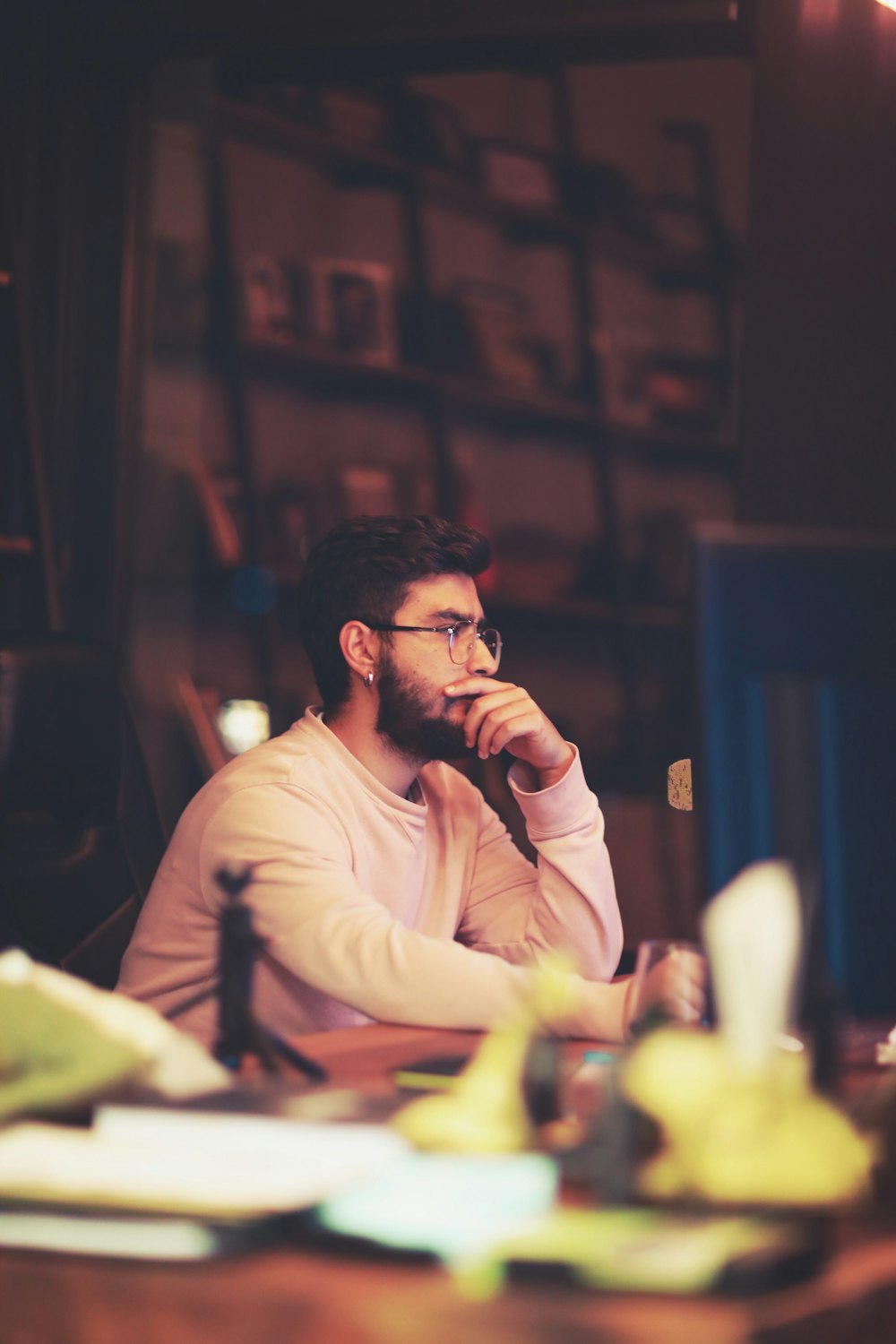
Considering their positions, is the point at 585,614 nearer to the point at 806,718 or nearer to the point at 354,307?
the point at 354,307

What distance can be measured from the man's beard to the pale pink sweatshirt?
10 cm

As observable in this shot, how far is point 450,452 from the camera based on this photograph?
4.25m

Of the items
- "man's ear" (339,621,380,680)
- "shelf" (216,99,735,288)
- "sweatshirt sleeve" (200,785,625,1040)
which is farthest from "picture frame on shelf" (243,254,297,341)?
"sweatshirt sleeve" (200,785,625,1040)

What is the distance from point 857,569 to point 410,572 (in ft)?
3.72

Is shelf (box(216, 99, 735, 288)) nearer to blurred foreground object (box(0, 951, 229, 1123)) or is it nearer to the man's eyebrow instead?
the man's eyebrow

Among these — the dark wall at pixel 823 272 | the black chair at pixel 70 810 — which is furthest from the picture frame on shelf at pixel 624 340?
the black chair at pixel 70 810

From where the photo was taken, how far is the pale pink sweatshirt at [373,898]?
152 cm

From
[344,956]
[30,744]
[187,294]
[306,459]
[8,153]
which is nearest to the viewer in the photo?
[344,956]

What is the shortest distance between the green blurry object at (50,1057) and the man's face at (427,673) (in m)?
1.23

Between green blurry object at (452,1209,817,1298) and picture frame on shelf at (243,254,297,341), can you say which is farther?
picture frame on shelf at (243,254,297,341)

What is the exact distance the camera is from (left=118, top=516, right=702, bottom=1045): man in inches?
60.6

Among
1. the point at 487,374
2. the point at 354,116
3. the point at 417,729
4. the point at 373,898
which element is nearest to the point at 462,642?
the point at 417,729

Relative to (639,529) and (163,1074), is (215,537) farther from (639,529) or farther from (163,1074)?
(163,1074)

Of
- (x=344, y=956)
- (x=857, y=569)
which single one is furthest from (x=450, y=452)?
(x=857, y=569)
